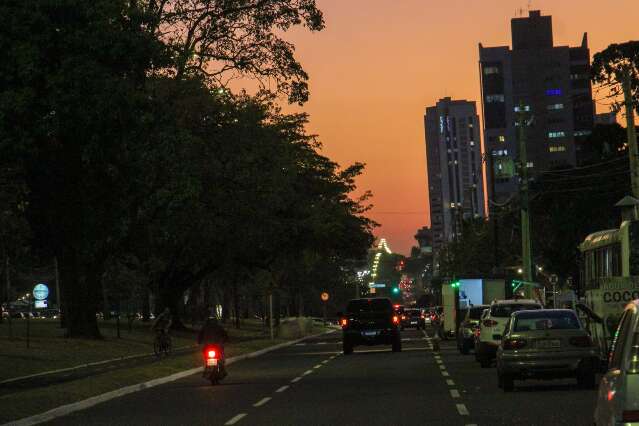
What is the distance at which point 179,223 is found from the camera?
50656 millimetres

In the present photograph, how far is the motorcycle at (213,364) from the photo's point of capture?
2947 centimetres

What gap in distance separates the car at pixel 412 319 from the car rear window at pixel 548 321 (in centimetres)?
6691

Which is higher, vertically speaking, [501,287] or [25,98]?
[25,98]

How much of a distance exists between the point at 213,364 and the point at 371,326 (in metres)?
18.5

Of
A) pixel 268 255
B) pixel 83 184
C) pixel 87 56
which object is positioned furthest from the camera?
pixel 268 255

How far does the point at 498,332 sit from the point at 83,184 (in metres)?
17.8

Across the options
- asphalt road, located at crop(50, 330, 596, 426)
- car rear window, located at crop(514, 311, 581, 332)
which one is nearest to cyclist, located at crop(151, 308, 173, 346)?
asphalt road, located at crop(50, 330, 596, 426)

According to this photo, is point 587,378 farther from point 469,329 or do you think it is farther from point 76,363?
point 76,363

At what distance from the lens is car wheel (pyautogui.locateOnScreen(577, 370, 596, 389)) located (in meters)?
24.1

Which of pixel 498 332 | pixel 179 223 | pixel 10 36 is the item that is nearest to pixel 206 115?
pixel 179 223

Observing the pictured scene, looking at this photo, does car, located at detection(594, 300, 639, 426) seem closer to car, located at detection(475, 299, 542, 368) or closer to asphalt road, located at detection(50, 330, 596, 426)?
asphalt road, located at detection(50, 330, 596, 426)

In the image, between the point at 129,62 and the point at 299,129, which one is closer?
the point at 129,62

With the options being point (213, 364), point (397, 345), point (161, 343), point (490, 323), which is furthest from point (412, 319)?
point (213, 364)

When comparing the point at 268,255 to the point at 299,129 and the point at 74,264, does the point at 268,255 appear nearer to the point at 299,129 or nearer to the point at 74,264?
the point at 299,129
